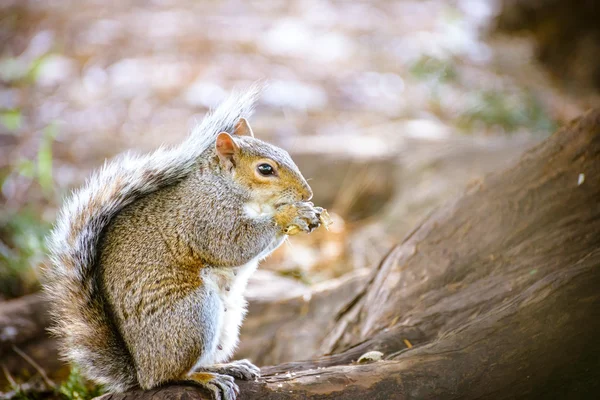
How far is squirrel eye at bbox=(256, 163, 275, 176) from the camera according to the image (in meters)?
2.60

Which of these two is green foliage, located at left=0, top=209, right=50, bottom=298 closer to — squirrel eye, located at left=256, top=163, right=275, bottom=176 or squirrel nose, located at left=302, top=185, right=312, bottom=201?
squirrel eye, located at left=256, top=163, right=275, bottom=176

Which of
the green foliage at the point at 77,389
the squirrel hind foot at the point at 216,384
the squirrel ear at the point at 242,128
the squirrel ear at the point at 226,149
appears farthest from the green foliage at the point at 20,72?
the squirrel hind foot at the point at 216,384

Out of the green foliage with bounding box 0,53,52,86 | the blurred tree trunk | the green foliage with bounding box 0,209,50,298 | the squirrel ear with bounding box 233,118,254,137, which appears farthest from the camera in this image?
the blurred tree trunk

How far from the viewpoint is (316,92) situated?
7.84 metres

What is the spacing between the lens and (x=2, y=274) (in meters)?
4.36

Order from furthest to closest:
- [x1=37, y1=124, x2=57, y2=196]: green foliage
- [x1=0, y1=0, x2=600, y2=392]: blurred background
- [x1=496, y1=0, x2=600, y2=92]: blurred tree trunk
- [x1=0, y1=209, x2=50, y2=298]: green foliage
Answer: [x1=496, y1=0, x2=600, y2=92]: blurred tree trunk → [x1=37, y1=124, x2=57, y2=196]: green foliage → [x1=0, y1=0, x2=600, y2=392]: blurred background → [x1=0, y1=209, x2=50, y2=298]: green foliage

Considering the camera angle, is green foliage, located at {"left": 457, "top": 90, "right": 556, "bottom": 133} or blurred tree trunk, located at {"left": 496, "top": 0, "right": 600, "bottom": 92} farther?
blurred tree trunk, located at {"left": 496, "top": 0, "right": 600, "bottom": 92}

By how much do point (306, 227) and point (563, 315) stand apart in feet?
3.37

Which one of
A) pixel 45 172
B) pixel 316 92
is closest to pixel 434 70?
pixel 316 92

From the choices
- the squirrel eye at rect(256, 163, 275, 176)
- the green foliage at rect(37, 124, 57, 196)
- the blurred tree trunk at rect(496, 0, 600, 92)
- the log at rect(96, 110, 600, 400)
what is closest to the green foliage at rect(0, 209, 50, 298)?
the green foliage at rect(37, 124, 57, 196)

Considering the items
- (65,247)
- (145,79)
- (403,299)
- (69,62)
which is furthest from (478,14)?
(65,247)

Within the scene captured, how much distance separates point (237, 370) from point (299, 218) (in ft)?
2.16

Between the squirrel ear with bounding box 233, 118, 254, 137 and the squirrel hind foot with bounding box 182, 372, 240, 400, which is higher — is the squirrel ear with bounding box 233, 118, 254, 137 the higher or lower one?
the higher one

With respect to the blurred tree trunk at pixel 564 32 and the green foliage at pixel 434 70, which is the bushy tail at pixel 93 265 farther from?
the blurred tree trunk at pixel 564 32
